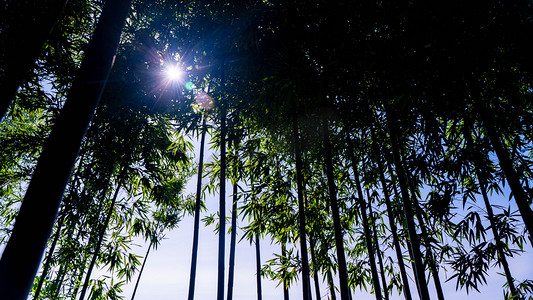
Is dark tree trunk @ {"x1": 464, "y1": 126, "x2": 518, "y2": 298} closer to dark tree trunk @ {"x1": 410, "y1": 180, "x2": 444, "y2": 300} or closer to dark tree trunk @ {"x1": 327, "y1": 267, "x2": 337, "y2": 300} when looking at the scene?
dark tree trunk @ {"x1": 410, "y1": 180, "x2": 444, "y2": 300}

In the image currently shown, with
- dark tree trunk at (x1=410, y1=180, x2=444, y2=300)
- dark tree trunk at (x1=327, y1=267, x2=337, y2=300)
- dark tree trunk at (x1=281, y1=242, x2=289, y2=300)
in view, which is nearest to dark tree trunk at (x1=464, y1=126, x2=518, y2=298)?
dark tree trunk at (x1=410, y1=180, x2=444, y2=300)

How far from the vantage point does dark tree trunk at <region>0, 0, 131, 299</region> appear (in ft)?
3.33

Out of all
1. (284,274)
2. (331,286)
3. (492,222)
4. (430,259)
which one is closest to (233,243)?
(284,274)

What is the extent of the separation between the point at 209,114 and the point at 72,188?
2.79 meters

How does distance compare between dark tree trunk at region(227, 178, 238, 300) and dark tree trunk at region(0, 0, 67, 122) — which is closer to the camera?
dark tree trunk at region(0, 0, 67, 122)

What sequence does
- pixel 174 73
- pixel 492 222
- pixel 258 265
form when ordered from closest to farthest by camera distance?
pixel 492 222 → pixel 174 73 → pixel 258 265

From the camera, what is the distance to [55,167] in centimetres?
115

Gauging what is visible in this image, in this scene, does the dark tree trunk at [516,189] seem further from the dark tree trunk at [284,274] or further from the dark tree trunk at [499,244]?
the dark tree trunk at [284,274]

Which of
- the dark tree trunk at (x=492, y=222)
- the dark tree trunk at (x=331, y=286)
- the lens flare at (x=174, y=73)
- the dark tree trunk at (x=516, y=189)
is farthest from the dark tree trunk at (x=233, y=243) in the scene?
the dark tree trunk at (x=516, y=189)

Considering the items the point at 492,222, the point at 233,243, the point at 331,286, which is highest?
the point at 233,243

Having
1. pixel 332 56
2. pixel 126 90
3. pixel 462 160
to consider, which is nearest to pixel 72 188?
pixel 126 90

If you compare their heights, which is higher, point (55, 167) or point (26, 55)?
point (26, 55)

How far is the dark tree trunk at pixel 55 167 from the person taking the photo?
3.33 feet

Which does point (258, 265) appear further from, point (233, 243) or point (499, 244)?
point (499, 244)
